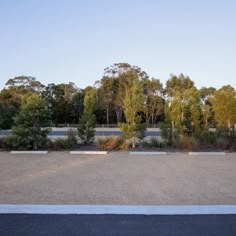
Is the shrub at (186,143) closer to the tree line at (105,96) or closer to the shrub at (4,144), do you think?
the tree line at (105,96)

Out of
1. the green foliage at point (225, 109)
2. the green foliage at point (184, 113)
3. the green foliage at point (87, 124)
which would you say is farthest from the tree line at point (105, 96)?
the green foliage at point (87, 124)

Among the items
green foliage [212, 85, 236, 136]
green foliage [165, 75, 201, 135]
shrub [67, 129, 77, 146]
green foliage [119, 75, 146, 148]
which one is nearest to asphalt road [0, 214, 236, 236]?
shrub [67, 129, 77, 146]

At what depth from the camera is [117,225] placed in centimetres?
352

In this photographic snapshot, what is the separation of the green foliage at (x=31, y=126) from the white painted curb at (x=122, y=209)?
7.19 m

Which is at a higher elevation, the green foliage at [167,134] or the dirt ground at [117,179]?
the green foliage at [167,134]

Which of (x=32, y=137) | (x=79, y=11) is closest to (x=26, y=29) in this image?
(x=79, y=11)

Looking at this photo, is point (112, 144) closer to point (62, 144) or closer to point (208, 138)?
point (62, 144)

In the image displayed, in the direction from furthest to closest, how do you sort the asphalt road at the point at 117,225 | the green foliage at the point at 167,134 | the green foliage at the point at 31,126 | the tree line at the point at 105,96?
the tree line at the point at 105,96
the green foliage at the point at 167,134
the green foliage at the point at 31,126
the asphalt road at the point at 117,225

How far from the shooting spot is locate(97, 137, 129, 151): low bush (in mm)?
11742

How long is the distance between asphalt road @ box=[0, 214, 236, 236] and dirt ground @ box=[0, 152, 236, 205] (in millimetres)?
774

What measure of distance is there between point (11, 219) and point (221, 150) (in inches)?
401

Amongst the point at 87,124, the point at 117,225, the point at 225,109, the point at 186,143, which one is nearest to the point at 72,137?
the point at 87,124

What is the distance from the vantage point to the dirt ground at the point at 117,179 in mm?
4862

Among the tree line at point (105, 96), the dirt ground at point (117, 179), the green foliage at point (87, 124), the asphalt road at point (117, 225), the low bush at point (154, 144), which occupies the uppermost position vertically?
the tree line at point (105, 96)
